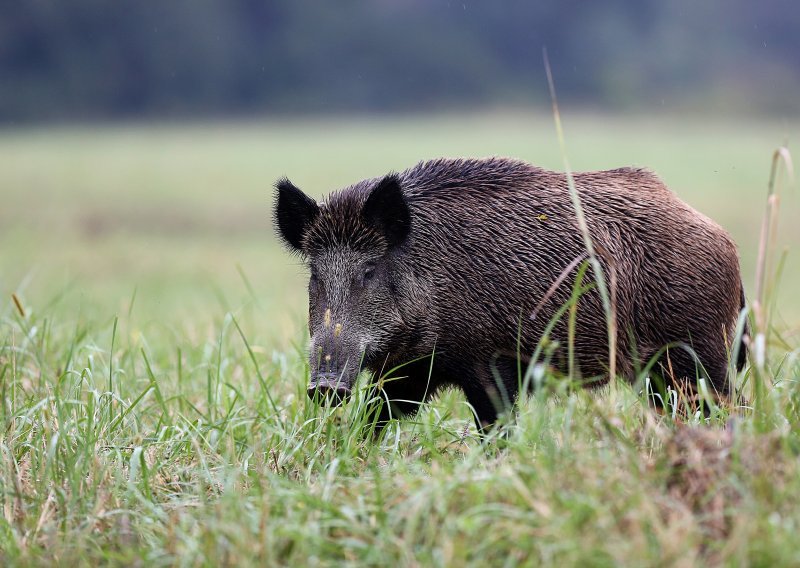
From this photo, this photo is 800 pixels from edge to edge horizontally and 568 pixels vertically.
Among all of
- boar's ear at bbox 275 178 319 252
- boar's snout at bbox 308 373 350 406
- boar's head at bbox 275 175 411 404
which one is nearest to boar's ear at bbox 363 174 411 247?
boar's head at bbox 275 175 411 404

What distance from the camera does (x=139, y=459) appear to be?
427cm

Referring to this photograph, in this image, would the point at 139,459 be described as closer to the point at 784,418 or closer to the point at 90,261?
the point at 784,418

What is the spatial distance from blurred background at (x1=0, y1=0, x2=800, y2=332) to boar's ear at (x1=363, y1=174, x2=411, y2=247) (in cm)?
312

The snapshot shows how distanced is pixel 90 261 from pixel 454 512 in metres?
16.2

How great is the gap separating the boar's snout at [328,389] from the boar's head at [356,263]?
195 mm

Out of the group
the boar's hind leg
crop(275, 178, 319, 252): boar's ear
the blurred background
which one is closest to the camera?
crop(275, 178, 319, 252): boar's ear

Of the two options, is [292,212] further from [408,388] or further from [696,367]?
[696,367]

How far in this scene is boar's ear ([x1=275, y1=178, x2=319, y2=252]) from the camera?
16.3 feet

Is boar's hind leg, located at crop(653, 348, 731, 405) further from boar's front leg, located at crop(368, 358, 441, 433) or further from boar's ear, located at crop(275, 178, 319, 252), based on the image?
Result: boar's ear, located at crop(275, 178, 319, 252)

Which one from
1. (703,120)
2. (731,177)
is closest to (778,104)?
(703,120)

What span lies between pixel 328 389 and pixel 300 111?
64.7 m

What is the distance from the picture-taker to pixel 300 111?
67.9m

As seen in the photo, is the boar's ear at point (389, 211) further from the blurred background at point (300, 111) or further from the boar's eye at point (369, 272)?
the blurred background at point (300, 111)

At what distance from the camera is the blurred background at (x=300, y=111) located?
21234mm
